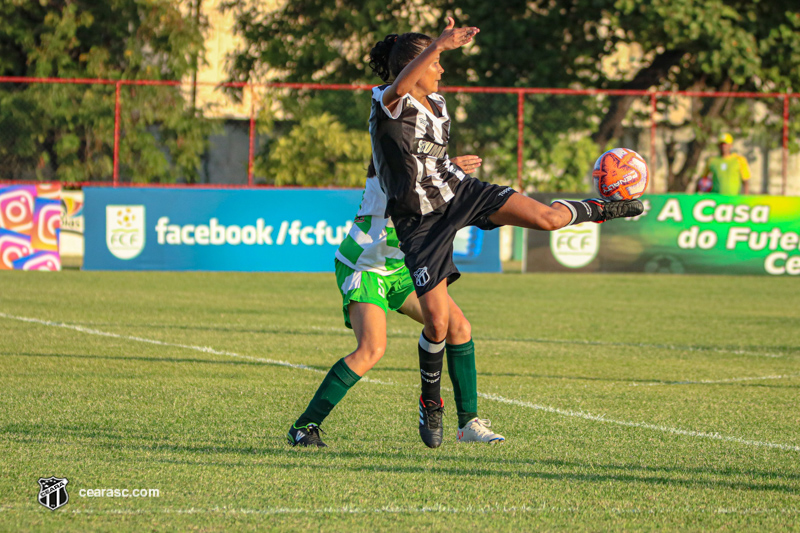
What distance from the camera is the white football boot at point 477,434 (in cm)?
494

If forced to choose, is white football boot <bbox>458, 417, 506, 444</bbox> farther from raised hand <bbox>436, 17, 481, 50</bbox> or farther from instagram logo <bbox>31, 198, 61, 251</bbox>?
instagram logo <bbox>31, 198, 61, 251</bbox>

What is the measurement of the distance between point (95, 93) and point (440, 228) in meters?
15.6

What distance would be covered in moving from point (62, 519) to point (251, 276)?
12.0 meters

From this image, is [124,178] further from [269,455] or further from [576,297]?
[269,455]

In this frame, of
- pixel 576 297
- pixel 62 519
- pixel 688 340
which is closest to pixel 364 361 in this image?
pixel 62 519

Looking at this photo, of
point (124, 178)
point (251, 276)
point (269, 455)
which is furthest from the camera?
point (124, 178)

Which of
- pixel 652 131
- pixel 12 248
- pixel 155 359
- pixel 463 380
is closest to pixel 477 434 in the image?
pixel 463 380

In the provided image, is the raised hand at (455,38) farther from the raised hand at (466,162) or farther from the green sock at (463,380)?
the green sock at (463,380)

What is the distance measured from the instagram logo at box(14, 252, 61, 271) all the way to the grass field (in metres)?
5.14

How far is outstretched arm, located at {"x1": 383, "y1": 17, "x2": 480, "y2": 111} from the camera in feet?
14.2

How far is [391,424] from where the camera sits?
211 inches

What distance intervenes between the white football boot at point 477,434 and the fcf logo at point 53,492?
1.89 meters

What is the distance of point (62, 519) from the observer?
3576mm

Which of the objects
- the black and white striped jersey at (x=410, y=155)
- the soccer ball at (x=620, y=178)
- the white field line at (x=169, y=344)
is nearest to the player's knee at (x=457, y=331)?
the black and white striped jersey at (x=410, y=155)
